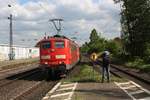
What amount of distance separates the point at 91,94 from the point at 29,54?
89446 mm

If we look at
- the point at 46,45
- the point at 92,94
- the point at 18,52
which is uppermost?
the point at 18,52

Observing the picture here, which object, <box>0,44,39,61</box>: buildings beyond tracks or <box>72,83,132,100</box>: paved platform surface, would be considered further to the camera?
<box>0,44,39,61</box>: buildings beyond tracks

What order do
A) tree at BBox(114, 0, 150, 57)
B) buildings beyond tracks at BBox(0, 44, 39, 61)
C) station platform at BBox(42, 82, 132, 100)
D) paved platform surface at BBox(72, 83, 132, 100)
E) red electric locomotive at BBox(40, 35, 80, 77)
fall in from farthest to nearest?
buildings beyond tracks at BBox(0, 44, 39, 61) < tree at BBox(114, 0, 150, 57) < red electric locomotive at BBox(40, 35, 80, 77) < station platform at BBox(42, 82, 132, 100) < paved platform surface at BBox(72, 83, 132, 100)

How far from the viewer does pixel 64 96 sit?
61.4 ft

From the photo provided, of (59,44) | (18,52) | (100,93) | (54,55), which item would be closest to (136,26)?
(59,44)

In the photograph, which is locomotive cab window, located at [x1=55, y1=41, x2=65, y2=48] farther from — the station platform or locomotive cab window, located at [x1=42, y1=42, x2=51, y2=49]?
the station platform

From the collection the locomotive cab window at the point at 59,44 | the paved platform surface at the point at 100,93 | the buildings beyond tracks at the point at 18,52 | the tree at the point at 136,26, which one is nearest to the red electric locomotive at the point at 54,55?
the locomotive cab window at the point at 59,44

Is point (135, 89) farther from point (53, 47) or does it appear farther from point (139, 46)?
point (139, 46)

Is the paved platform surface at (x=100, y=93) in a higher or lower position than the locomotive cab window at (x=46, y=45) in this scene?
lower

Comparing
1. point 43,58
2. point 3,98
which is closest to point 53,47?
point 43,58

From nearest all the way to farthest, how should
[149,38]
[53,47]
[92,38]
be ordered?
[53,47], [149,38], [92,38]

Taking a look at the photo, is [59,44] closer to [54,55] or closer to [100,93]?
[54,55]

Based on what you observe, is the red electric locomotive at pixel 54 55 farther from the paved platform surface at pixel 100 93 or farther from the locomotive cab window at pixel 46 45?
the paved platform surface at pixel 100 93

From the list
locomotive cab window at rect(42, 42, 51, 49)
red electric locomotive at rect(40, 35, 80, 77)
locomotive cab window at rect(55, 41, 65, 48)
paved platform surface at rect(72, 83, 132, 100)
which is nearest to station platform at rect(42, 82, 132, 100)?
paved platform surface at rect(72, 83, 132, 100)
